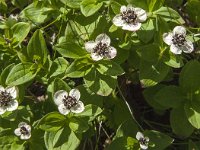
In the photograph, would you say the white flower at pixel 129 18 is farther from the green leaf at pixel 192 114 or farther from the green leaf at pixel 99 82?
the green leaf at pixel 192 114

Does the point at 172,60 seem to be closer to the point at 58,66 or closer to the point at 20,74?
the point at 58,66

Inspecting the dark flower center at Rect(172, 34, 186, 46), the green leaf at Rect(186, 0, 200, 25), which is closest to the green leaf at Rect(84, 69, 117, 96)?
the dark flower center at Rect(172, 34, 186, 46)

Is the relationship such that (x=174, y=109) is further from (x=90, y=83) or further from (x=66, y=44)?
(x=66, y=44)

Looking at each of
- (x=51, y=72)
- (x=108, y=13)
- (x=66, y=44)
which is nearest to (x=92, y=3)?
(x=108, y=13)

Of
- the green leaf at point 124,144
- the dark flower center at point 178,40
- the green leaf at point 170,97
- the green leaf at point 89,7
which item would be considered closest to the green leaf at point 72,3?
the green leaf at point 89,7

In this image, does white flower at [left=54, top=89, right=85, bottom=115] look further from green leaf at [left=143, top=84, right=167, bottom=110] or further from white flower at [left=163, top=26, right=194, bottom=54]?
white flower at [left=163, top=26, right=194, bottom=54]

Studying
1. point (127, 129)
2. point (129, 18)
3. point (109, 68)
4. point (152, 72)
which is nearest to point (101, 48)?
point (109, 68)

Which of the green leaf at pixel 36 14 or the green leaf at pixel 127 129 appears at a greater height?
the green leaf at pixel 36 14

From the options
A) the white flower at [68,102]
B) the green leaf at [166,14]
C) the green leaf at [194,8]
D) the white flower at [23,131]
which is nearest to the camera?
the white flower at [68,102]
